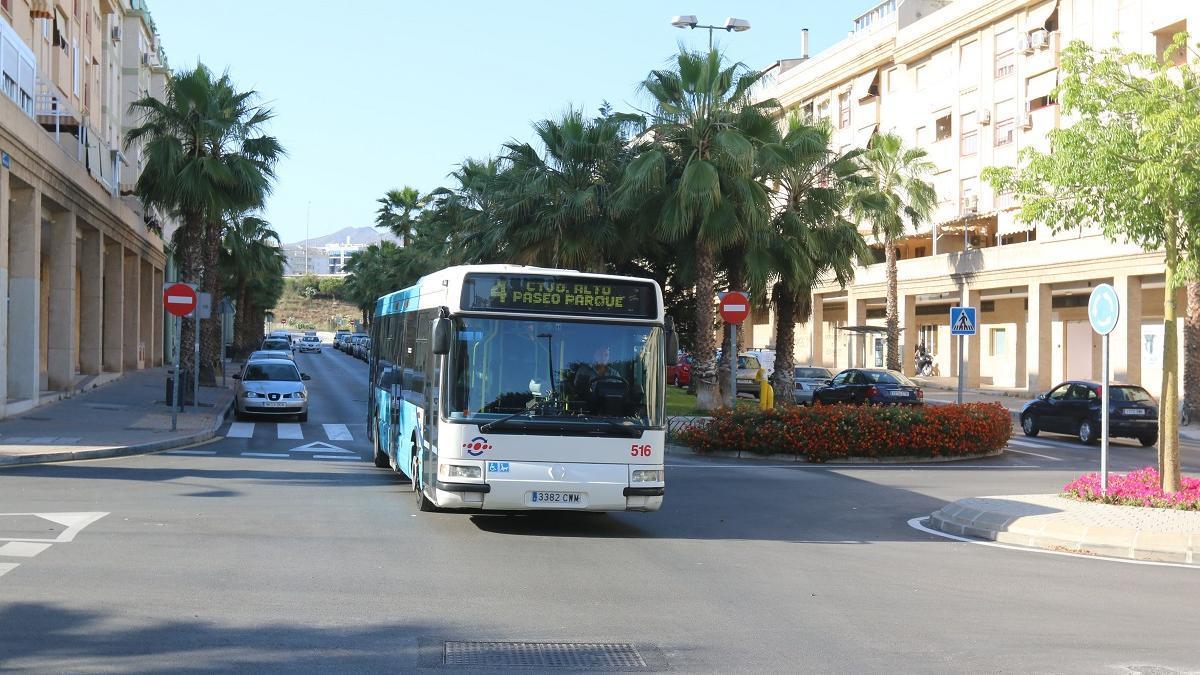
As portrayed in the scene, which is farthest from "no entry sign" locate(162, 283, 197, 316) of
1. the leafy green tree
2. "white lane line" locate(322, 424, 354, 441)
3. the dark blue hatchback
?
the dark blue hatchback

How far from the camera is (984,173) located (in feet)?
50.6

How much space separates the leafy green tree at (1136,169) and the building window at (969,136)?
38592mm

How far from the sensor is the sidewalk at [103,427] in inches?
760

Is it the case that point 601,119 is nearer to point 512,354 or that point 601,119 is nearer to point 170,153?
point 170,153

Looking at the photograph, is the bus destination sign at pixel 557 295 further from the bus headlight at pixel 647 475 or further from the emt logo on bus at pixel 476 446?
the bus headlight at pixel 647 475

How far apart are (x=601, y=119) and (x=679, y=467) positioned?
1607 cm

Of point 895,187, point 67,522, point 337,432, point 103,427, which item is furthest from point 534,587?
point 895,187

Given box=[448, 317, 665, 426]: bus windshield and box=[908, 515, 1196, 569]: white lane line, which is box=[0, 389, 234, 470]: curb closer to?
box=[448, 317, 665, 426]: bus windshield

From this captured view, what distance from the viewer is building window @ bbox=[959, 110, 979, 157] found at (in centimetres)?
5234

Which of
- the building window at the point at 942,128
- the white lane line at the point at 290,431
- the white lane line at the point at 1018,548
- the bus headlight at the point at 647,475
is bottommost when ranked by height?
the white lane line at the point at 1018,548

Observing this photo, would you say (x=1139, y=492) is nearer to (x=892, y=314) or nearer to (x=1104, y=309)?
(x=1104, y=309)

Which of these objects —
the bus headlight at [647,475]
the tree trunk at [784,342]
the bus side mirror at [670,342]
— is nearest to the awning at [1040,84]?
the tree trunk at [784,342]

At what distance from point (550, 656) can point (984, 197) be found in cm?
4841

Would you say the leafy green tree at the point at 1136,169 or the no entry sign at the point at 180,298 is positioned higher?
the leafy green tree at the point at 1136,169
